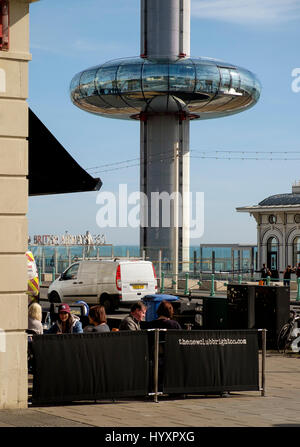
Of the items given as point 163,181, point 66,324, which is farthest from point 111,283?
point 163,181

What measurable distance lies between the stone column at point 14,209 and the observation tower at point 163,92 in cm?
5779

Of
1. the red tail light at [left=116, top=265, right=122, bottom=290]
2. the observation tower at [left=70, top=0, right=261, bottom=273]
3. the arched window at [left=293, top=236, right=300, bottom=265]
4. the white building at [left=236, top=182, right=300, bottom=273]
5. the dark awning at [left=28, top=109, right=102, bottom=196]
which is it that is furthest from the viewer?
the observation tower at [left=70, top=0, right=261, bottom=273]

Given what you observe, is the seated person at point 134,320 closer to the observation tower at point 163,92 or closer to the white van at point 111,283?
the white van at point 111,283

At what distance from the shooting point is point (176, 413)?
11.5 metres

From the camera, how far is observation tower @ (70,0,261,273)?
7075 cm

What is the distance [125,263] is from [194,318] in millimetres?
12060

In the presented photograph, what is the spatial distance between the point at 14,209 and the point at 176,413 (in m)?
3.20

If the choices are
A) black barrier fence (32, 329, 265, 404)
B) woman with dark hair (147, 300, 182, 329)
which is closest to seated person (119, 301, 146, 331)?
woman with dark hair (147, 300, 182, 329)

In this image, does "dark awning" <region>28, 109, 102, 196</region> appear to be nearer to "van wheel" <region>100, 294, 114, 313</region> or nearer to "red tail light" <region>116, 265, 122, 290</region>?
"red tail light" <region>116, 265, 122, 290</region>

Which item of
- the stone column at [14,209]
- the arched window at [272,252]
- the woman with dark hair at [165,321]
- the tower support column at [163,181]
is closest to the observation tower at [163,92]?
the tower support column at [163,181]

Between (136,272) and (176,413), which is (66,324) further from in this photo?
(136,272)

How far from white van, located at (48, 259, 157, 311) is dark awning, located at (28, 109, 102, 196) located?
17.6m

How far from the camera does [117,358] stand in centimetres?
1223

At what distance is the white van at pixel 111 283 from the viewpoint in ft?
105
